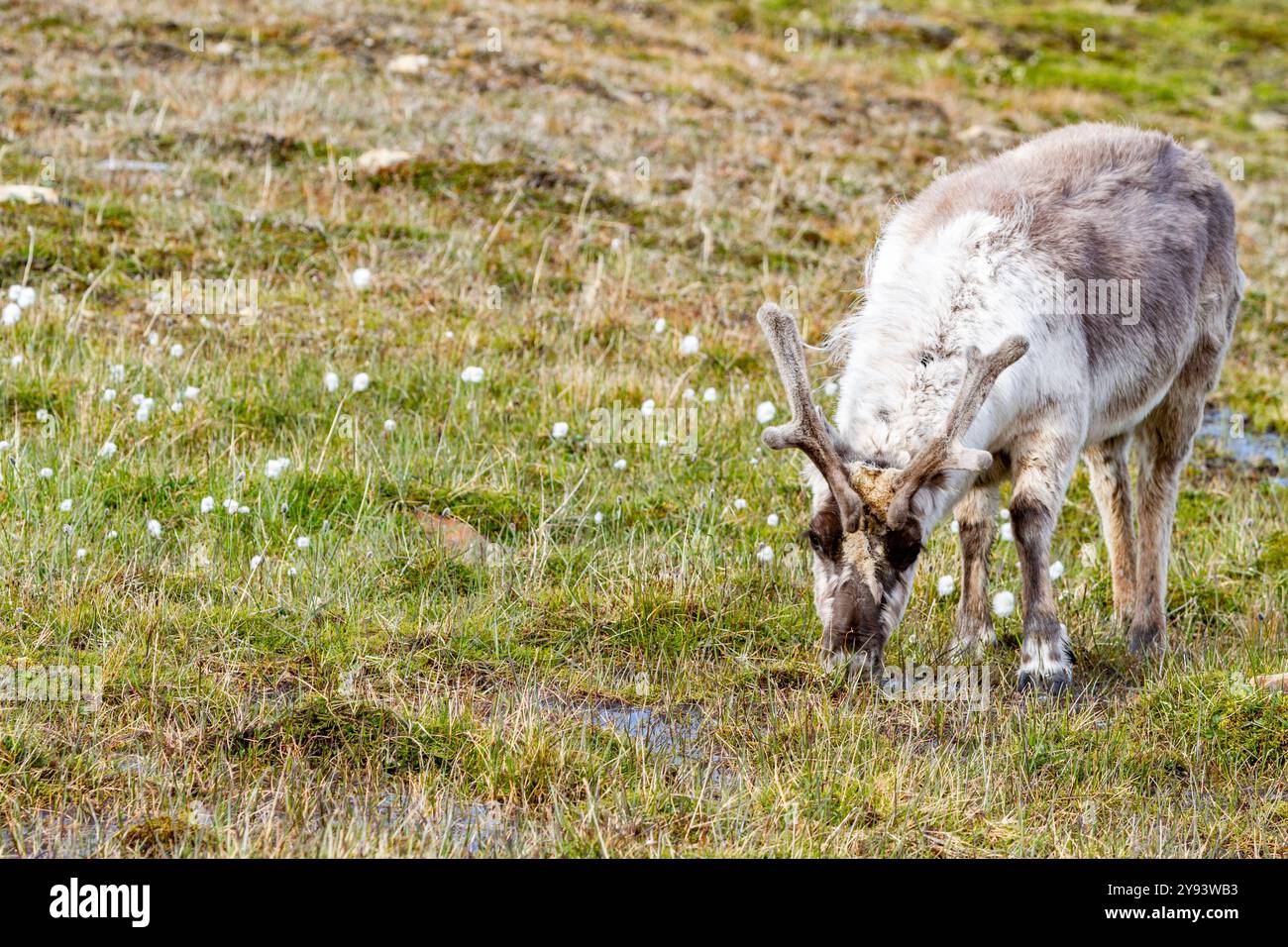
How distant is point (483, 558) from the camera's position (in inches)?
291

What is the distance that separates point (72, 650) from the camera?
589 cm

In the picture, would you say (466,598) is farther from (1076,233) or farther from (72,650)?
(1076,233)

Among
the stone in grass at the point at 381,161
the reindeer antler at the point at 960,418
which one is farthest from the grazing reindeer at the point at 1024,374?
the stone in grass at the point at 381,161

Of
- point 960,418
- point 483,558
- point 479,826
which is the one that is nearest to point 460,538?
point 483,558

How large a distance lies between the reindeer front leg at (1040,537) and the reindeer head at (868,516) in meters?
0.76

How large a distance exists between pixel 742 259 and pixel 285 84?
856 cm

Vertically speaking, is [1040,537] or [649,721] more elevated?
[1040,537]

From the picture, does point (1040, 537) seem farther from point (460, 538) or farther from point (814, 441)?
point (460, 538)

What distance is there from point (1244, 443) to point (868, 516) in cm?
677

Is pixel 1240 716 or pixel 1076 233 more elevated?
pixel 1076 233

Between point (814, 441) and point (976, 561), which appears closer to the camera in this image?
point (814, 441)

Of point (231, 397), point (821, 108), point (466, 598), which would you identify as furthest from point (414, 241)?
point (821, 108)

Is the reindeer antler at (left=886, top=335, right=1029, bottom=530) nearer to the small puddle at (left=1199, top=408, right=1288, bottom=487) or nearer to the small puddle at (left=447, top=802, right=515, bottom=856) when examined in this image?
the small puddle at (left=447, top=802, right=515, bottom=856)

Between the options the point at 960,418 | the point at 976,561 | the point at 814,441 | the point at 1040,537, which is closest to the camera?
the point at 960,418
